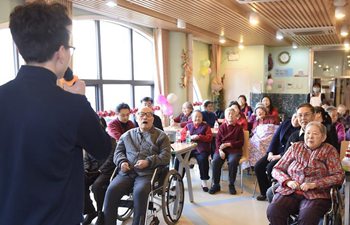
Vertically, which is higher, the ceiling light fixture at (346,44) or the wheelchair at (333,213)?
the ceiling light fixture at (346,44)

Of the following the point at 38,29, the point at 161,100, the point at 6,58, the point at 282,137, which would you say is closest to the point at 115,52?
the point at 161,100

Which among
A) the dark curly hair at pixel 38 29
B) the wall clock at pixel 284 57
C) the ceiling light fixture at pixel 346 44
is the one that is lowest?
the dark curly hair at pixel 38 29

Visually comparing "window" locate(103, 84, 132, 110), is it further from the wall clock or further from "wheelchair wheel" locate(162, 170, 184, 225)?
the wall clock

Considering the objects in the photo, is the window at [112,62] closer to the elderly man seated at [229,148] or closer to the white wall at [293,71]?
the elderly man seated at [229,148]

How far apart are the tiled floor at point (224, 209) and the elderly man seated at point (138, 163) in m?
0.55

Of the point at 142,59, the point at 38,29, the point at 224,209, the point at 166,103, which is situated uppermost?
the point at 142,59

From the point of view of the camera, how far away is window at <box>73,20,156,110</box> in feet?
17.5

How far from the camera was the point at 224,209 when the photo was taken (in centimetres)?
361

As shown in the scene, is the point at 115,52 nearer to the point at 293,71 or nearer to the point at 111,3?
the point at 111,3

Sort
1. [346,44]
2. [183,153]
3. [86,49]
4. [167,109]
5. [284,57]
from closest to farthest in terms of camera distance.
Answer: [183,153]
[86,49]
[167,109]
[346,44]
[284,57]

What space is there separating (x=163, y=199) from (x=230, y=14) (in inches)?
134

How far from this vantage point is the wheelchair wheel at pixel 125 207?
2916 millimetres

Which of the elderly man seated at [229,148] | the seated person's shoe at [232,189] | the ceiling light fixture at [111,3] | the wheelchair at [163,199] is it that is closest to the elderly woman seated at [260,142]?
the elderly man seated at [229,148]

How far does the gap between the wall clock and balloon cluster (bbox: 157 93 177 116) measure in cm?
459
